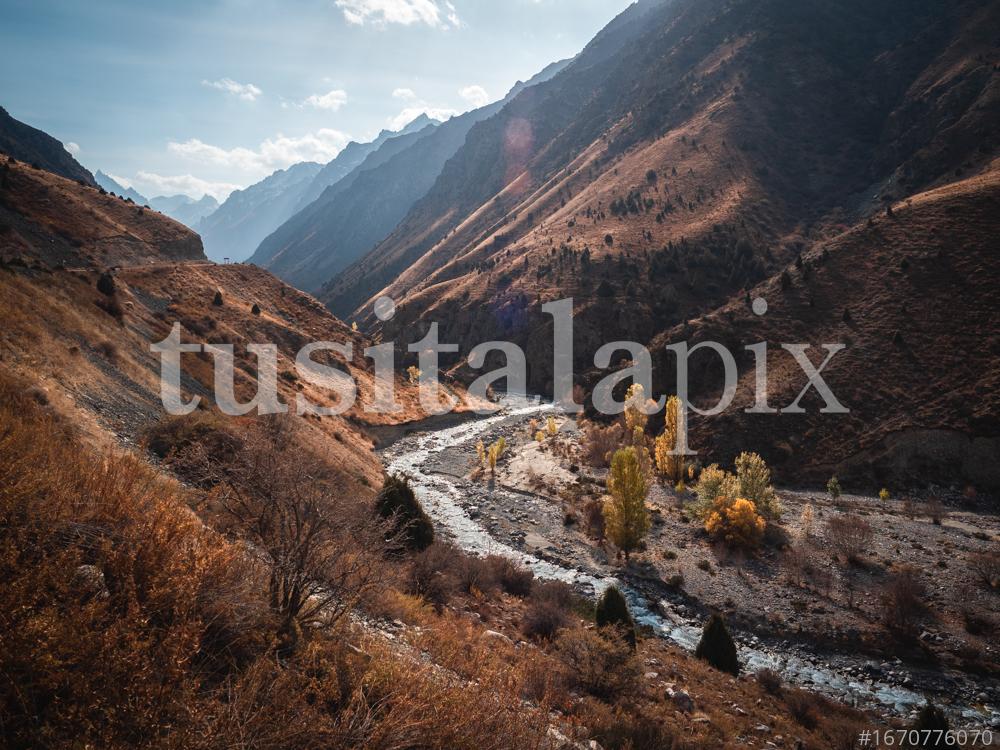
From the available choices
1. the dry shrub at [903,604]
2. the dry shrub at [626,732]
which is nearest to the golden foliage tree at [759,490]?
the dry shrub at [903,604]

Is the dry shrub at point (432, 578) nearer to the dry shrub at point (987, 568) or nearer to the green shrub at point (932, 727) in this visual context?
the green shrub at point (932, 727)

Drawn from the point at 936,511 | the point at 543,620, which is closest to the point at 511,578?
the point at 543,620

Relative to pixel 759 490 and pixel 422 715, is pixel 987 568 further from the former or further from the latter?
pixel 422 715

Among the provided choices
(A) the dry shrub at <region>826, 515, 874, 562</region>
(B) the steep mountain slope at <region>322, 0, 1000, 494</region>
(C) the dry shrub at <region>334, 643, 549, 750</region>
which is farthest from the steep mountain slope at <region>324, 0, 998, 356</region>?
(C) the dry shrub at <region>334, 643, 549, 750</region>

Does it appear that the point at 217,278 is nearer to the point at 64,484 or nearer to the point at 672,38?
the point at 64,484

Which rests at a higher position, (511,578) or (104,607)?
(104,607)

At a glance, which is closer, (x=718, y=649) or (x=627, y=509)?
(x=718, y=649)

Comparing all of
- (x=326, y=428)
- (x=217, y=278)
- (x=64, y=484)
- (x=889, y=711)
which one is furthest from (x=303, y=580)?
(x=217, y=278)
